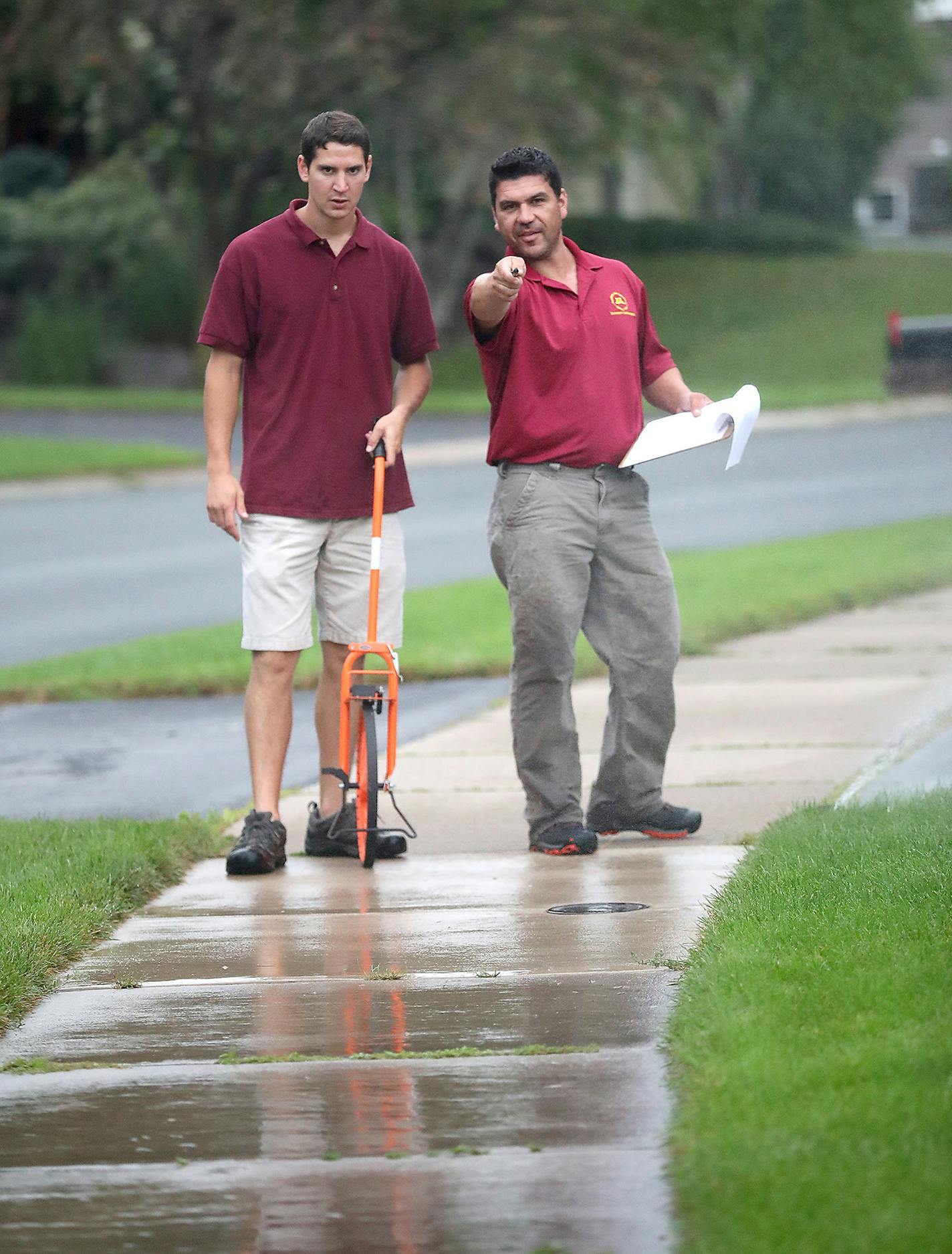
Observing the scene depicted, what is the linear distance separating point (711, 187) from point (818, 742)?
2236 inches

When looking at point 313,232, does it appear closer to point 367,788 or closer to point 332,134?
point 332,134

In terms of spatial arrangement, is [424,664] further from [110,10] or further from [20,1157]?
[110,10]

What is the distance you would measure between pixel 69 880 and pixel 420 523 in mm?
12556

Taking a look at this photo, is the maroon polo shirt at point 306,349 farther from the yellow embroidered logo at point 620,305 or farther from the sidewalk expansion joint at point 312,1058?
the sidewalk expansion joint at point 312,1058

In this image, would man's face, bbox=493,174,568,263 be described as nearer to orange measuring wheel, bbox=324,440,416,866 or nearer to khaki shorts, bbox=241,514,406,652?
orange measuring wheel, bbox=324,440,416,866

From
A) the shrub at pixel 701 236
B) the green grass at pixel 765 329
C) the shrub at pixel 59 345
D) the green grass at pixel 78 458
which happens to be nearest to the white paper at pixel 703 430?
the green grass at pixel 78 458

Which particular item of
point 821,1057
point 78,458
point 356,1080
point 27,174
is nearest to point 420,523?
point 78,458

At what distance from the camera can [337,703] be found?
6270 millimetres

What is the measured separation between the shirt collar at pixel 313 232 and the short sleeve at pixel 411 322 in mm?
149

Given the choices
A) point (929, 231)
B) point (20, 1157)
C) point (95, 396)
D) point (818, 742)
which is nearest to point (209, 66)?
point (95, 396)

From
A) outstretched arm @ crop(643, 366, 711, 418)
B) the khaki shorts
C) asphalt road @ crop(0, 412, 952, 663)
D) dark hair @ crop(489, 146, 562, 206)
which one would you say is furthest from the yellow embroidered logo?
asphalt road @ crop(0, 412, 952, 663)

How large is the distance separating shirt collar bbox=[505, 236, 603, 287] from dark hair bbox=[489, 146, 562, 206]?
0.21 metres

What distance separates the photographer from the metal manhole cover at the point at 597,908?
5.20 meters

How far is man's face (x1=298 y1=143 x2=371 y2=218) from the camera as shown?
19.0 feet
